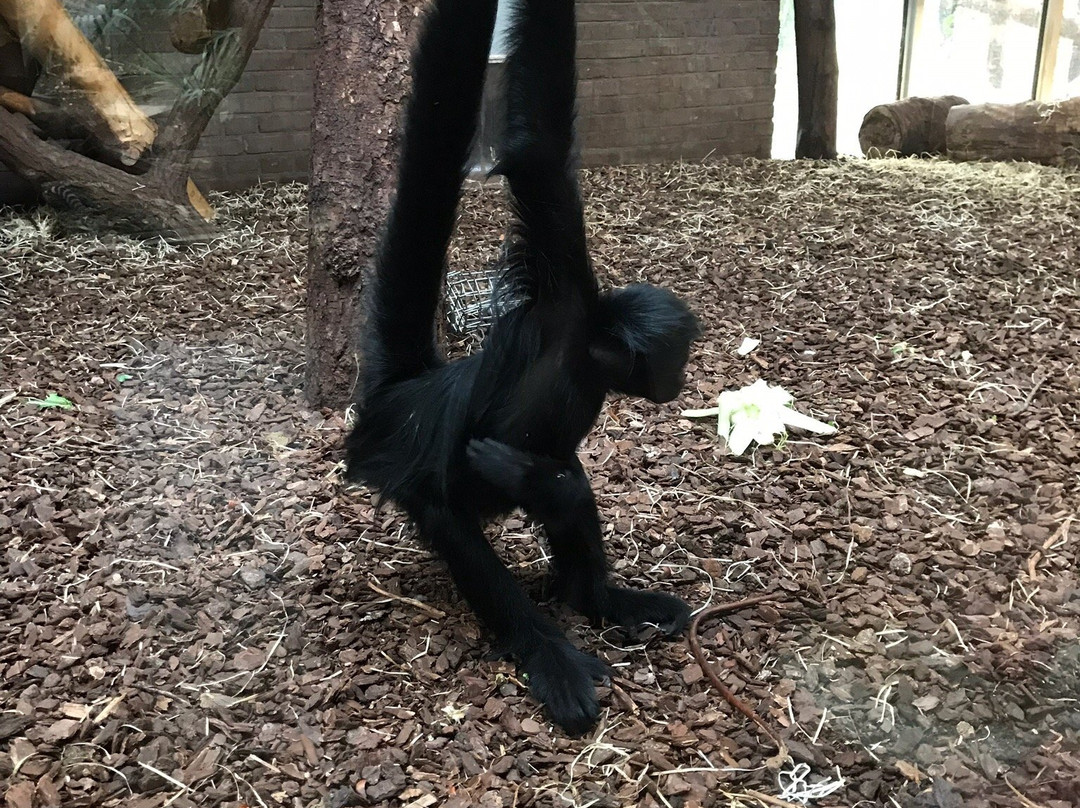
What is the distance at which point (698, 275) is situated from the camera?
5.75 meters

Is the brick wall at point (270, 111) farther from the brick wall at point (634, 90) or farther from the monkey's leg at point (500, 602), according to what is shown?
the monkey's leg at point (500, 602)

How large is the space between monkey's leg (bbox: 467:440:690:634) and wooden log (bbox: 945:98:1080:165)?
24.8 feet

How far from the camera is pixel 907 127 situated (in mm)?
9195

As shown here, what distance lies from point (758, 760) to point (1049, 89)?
28.8 feet

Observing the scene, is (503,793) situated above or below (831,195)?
below

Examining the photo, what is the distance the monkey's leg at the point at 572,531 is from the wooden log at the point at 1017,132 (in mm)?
7546

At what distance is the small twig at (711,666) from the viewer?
2.40 meters

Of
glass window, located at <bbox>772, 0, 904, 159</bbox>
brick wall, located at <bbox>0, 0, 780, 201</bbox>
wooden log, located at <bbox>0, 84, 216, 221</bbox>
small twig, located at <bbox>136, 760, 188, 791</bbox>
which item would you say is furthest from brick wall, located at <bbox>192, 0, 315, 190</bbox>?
small twig, located at <bbox>136, 760, 188, 791</bbox>

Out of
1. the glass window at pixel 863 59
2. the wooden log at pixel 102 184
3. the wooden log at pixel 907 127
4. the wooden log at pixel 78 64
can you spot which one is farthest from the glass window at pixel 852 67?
the wooden log at pixel 78 64

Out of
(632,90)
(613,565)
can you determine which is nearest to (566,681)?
(613,565)

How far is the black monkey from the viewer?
221 cm

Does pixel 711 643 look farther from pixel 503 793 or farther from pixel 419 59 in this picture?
pixel 419 59

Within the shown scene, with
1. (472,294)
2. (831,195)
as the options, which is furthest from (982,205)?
(472,294)

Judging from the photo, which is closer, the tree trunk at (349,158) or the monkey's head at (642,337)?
the monkey's head at (642,337)
